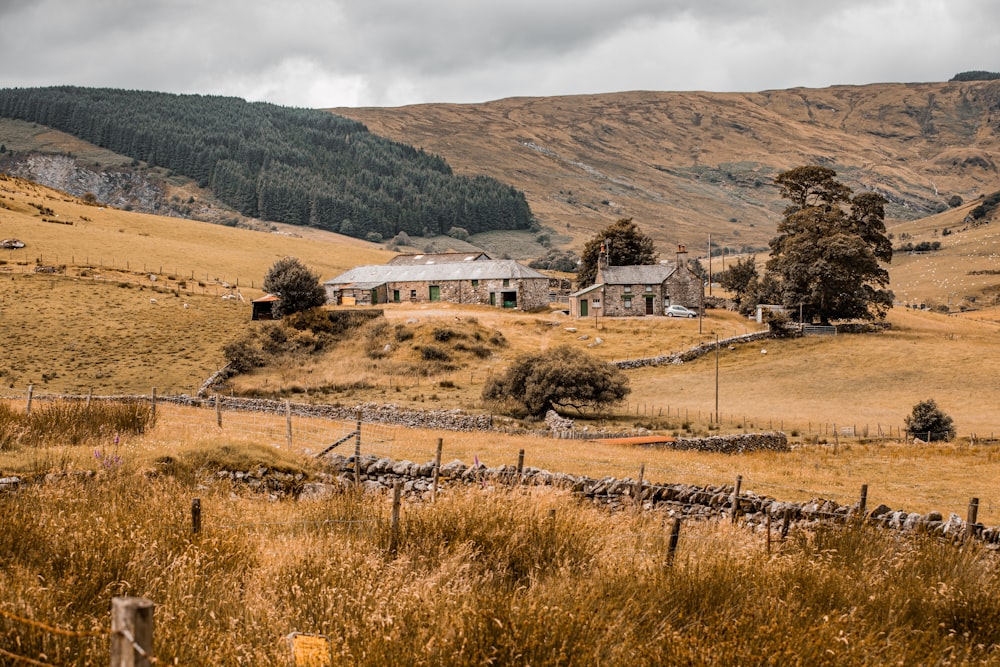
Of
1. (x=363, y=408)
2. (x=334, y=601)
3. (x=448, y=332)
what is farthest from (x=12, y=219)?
(x=334, y=601)

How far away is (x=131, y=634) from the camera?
3857 mm

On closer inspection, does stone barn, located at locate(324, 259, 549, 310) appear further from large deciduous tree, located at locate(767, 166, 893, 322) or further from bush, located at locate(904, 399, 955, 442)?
bush, located at locate(904, 399, 955, 442)

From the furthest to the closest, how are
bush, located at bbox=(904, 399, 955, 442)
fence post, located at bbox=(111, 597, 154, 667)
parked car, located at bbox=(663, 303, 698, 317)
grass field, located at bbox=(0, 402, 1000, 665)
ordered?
parked car, located at bbox=(663, 303, 698, 317), bush, located at bbox=(904, 399, 955, 442), grass field, located at bbox=(0, 402, 1000, 665), fence post, located at bbox=(111, 597, 154, 667)

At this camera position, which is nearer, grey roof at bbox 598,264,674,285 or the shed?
the shed

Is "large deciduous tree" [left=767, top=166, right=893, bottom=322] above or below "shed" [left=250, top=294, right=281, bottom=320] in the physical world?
above

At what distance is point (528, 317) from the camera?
238 feet

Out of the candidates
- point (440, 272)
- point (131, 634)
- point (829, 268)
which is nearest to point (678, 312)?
point (829, 268)

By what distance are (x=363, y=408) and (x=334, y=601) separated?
106ft

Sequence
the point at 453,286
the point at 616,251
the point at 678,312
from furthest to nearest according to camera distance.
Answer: the point at 616,251 < the point at 453,286 < the point at 678,312

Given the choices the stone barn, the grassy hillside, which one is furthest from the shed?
the stone barn

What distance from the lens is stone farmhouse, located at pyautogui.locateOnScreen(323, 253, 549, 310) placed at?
80.4 meters

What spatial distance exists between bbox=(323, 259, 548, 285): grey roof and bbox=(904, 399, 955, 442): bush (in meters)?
47.0

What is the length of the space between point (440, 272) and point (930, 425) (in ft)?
179

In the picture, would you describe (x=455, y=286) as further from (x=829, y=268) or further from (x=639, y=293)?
(x=829, y=268)
